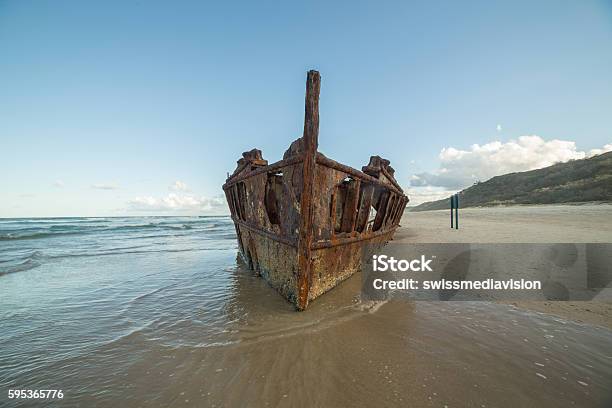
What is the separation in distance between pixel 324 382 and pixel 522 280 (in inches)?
154

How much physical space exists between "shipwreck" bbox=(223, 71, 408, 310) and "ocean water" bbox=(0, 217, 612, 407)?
42 cm

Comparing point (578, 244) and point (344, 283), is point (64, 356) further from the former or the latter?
point (578, 244)

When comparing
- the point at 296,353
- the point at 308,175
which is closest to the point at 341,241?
the point at 308,175

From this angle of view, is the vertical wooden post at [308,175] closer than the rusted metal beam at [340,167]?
Yes

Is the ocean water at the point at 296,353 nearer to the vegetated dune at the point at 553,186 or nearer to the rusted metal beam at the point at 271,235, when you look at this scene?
the rusted metal beam at the point at 271,235

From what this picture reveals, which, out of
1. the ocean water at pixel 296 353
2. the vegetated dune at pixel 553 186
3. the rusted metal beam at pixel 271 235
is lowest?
the ocean water at pixel 296 353

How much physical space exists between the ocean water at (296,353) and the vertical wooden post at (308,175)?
21.6 inches

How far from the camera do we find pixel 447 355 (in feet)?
7.66

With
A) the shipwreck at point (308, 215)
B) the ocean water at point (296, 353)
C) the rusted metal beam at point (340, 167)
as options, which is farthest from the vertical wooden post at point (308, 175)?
the ocean water at point (296, 353)

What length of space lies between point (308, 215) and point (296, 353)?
156 cm

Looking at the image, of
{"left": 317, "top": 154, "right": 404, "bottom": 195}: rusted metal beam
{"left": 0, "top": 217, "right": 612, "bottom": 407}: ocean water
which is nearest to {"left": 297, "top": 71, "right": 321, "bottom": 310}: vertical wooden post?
{"left": 317, "top": 154, "right": 404, "bottom": 195}: rusted metal beam

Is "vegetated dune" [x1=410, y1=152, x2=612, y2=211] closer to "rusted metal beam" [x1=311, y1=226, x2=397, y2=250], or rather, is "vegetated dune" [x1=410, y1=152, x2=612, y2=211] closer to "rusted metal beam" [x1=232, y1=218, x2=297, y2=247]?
"rusted metal beam" [x1=311, y1=226, x2=397, y2=250]

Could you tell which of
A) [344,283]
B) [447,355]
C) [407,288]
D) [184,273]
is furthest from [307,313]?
[184,273]

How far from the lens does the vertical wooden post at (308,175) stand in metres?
3.38
